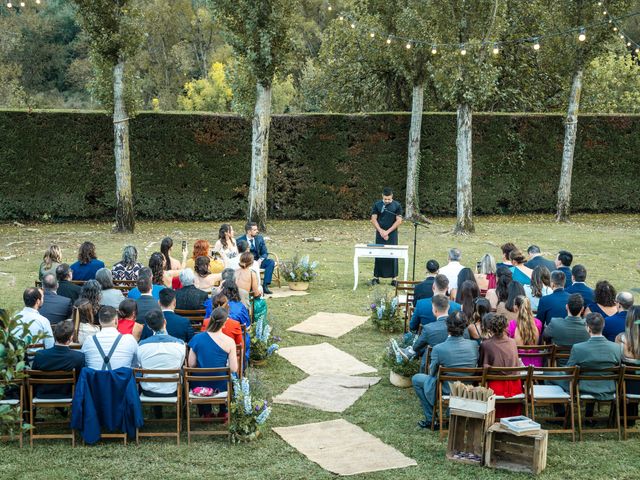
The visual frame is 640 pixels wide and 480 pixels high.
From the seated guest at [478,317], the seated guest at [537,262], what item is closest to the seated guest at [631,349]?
the seated guest at [478,317]

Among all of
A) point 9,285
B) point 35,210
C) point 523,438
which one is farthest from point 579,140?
point 523,438

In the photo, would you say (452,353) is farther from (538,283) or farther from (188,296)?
(188,296)

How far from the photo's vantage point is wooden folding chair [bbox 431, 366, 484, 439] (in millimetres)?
7711

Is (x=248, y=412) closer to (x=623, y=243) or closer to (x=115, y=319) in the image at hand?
(x=115, y=319)

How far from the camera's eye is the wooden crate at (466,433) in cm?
727

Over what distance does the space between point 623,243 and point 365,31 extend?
11.4 m

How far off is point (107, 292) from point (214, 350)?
2.57 m

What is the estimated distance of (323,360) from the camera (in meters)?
Answer: 10.7

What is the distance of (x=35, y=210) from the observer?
24594mm

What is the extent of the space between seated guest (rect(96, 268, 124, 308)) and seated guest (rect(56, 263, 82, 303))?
441 millimetres

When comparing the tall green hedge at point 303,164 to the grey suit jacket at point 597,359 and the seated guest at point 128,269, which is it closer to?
the seated guest at point 128,269

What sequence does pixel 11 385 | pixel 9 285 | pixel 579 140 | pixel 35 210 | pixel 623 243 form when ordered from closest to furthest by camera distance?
1. pixel 11 385
2. pixel 9 285
3. pixel 623 243
4. pixel 35 210
5. pixel 579 140

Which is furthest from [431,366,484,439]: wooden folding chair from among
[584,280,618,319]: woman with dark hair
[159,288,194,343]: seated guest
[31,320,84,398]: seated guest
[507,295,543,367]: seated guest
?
[31,320,84,398]: seated guest

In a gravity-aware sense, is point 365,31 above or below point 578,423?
above
